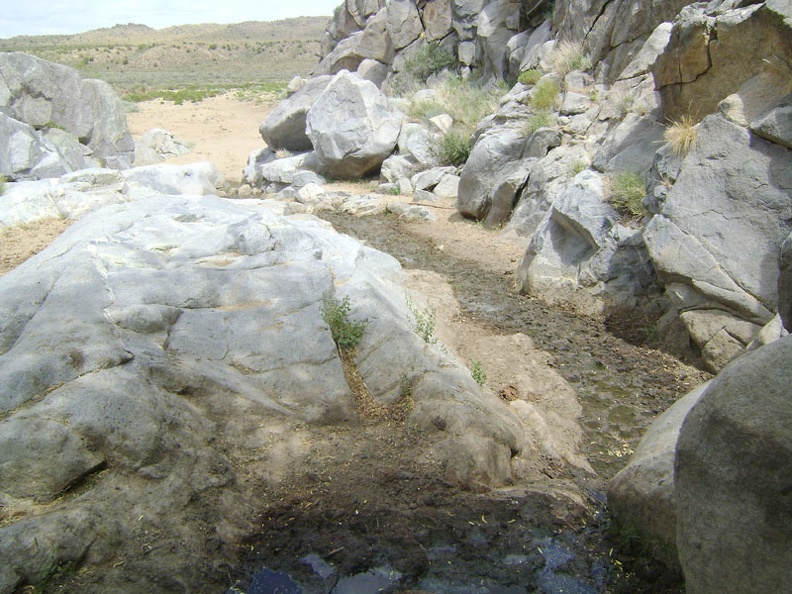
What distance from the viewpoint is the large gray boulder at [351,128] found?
15109 mm

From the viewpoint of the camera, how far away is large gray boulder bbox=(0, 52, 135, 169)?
14.8m

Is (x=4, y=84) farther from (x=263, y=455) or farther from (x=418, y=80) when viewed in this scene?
(x=263, y=455)

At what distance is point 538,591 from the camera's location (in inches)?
139

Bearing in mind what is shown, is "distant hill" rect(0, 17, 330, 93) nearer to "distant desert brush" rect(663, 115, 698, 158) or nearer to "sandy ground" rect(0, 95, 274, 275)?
"sandy ground" rect(0, 95, 274, 275)

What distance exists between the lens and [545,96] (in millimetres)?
11891

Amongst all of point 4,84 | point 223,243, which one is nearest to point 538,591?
point 223,243

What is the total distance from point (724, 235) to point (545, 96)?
6410 mm

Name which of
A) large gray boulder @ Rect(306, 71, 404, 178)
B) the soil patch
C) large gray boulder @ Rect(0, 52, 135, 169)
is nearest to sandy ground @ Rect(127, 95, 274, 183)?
large gray boulder @ Rect(0, 52, 135, 169)

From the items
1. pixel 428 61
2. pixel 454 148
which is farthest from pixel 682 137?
pixel 428 61

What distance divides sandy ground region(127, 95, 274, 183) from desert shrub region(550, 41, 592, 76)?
8.99 metres

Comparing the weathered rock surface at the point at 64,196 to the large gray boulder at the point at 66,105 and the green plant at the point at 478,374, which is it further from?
the large gray boulder at the point at 66,105

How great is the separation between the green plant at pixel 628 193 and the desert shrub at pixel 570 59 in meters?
5.03

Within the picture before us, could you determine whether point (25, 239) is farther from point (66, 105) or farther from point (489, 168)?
point (66, 105)

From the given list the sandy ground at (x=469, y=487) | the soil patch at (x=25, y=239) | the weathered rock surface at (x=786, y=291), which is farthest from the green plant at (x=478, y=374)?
the soil patch at (x=25, y=239)
